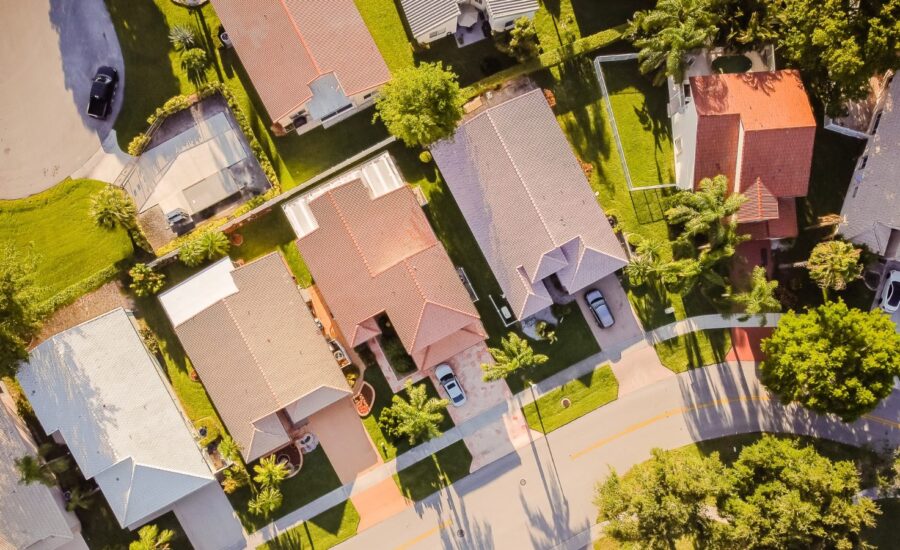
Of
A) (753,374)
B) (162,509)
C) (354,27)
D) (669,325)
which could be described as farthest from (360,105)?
(753,374)

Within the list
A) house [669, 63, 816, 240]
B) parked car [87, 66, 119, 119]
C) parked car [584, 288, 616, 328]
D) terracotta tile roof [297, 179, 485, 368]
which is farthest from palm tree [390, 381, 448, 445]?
parked car [87, 66, 119, 119]

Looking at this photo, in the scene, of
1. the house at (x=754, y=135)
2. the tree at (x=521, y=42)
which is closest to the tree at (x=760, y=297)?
the house at (x=754, y=135)

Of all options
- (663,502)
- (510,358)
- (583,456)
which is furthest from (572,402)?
(663,502)

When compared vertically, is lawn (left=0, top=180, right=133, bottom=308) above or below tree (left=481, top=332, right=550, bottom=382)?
above

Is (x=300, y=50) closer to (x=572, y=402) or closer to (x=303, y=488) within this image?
(x=303, y=488)

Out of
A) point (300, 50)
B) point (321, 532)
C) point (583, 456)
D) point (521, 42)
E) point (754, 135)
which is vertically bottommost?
point (583, 456)

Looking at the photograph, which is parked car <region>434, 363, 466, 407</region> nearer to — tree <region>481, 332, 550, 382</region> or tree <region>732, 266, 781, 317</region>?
tree <region>481, 332, 550, 382</region>
